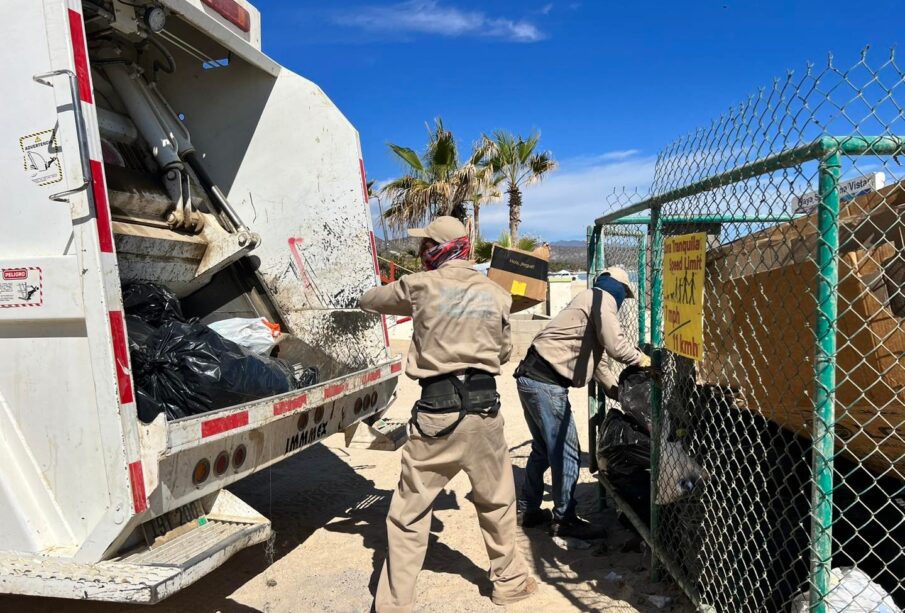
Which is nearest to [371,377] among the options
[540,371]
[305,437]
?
[305,437]

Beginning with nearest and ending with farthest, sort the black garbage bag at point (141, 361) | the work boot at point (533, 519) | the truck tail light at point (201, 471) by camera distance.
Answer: the truck tail light at point (201, 471)
the black garbage bag at point (141, 361)
the work boot at point (533, 519)

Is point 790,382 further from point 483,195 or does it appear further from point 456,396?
point 483,195

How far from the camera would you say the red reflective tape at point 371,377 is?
405 centimetres

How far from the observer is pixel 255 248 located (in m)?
4.57

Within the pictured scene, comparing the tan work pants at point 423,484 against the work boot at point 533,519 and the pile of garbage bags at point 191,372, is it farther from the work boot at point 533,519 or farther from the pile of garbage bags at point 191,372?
the work boot at point 533,519

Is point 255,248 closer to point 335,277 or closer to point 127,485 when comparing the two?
point 335,277

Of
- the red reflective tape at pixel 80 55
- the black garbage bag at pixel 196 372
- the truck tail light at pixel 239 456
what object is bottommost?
the truck tail light at pixel 239 456

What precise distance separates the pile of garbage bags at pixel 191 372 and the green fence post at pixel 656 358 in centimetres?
184

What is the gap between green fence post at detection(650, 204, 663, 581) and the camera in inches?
130

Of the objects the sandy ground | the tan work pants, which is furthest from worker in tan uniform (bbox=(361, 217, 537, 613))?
the sandy ground

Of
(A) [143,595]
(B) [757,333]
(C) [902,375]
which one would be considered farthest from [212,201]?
(C) [902,375]

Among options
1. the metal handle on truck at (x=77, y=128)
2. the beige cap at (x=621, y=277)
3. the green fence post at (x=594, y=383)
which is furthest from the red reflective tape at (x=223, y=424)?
the green fence post at (x=594, y=383)

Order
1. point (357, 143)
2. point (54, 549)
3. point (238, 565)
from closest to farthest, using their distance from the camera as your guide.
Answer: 1. point (54, 549)
2. point (238, 565)
3. point (357, 143)

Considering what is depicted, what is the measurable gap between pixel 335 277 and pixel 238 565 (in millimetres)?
1796
